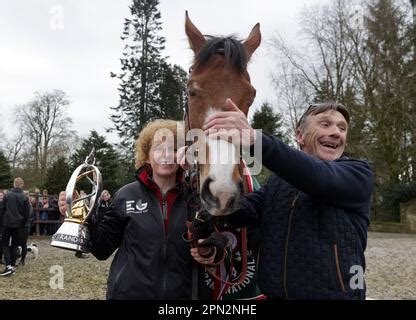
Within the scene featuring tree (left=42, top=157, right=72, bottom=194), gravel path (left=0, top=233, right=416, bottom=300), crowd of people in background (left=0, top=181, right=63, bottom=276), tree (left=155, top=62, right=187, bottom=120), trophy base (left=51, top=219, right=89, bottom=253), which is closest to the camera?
trophy base (left=51, top=219, right=89, bottom=253)

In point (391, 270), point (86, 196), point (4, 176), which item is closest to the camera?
point (86, 196)

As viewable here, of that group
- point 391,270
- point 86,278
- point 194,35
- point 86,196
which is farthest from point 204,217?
point 391,270

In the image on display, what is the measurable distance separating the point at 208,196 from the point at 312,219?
63 centimetres

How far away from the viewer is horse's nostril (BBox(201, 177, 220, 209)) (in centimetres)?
189

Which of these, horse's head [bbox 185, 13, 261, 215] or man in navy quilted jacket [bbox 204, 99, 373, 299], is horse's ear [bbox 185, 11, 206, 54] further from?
man in navy quilted jacket [bbox 204, 99, 373, 299]

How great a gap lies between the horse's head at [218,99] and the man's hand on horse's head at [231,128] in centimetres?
4

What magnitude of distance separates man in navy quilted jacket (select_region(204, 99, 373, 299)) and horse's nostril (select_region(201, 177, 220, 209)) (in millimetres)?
221

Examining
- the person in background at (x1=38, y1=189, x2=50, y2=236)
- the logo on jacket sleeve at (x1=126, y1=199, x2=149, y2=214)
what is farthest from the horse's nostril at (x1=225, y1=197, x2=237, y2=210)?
the person in background at (x1=38, y1=189, x2=50, y2=236)

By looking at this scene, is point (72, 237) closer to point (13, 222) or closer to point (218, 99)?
point (218, 99)

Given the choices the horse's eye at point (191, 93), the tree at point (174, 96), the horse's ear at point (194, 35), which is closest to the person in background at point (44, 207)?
the tree at point (174, 96)

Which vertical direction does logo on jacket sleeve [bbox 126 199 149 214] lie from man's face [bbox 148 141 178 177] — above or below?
below

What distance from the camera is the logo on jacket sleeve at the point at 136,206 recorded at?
2729 millimetres

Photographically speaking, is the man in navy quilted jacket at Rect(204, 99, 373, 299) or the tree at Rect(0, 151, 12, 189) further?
the tree at Rect(0, 151, 12, 189)

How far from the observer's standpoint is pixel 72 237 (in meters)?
2.61
